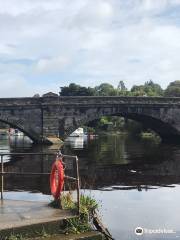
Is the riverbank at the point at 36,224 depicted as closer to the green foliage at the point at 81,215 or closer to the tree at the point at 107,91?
the green foliage at the point at 81,215

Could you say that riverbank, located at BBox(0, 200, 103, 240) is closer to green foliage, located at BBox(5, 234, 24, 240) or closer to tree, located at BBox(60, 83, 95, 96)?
green foliage, located at BBox(5, 234, 24, 240)

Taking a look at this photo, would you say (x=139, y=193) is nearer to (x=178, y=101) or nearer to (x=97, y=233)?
(x=97, y=233)

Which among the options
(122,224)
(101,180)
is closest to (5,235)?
(122,224)

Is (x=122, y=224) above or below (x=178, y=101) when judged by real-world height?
below

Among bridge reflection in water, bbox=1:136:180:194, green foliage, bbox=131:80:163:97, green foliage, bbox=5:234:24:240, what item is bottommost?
bridge reflection in water, bbox=1:136:180:194

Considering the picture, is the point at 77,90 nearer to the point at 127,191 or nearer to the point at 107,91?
the point at 107,91

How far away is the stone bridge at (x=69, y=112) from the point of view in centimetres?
5703

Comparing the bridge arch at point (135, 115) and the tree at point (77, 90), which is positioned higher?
the tree at point (77, 90)

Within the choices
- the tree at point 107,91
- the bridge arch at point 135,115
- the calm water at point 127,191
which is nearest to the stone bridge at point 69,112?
the bridge arch at point 135,115

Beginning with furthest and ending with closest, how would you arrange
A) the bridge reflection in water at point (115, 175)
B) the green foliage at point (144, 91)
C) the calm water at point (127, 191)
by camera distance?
the green foliage at point (144, 91), the bridge reflection in water at point (115, 175), the calm water at point (127, 191)

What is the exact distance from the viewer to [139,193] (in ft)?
73.0

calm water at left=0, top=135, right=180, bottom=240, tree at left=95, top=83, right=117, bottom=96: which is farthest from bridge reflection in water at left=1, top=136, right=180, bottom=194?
tree at left=95, top=83, right=117, bottom=96

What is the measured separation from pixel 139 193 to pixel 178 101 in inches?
1784

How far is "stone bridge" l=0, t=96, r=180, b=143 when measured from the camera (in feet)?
187
